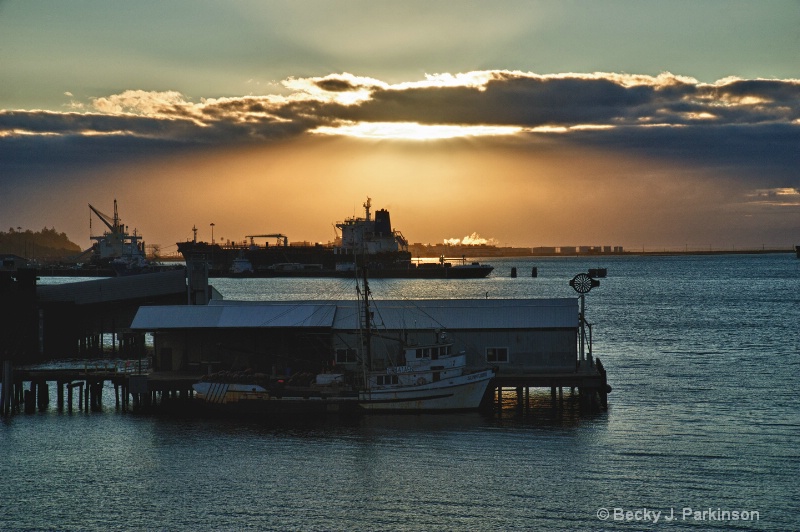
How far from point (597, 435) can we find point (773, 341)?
4656cm

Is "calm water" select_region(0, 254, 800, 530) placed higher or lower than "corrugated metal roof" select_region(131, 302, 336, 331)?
lower

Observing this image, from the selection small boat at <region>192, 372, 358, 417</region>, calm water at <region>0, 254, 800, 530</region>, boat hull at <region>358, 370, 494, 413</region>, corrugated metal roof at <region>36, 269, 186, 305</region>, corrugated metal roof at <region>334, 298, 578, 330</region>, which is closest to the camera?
calm water at <region>0, 254, 800, 530</region>

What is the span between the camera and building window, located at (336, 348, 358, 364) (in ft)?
163

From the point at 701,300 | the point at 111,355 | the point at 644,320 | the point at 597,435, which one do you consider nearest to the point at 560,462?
the point at 597,435

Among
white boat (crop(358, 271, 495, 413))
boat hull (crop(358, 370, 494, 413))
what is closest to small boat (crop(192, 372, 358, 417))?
boat hull (crop(358, 370, 494, 413))

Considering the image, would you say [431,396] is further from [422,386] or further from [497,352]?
[497,352]

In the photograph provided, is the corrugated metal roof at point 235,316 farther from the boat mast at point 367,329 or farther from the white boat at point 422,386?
the white boat at point 422,386

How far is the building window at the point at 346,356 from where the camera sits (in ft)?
163

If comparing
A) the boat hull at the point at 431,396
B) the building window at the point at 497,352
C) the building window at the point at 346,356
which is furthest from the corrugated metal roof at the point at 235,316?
the building window at the point at 497,352

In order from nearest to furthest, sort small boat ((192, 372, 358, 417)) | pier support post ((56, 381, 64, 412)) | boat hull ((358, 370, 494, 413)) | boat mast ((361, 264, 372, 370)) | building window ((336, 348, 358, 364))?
boat hull ((358, 370, 494, 413)), small boat ((192, 372, 358, 417)), boat mast ((361, 264, 372, 370)), building window ((336, 348, 358, 364)), pier support post ((56, 381, 64, 412))

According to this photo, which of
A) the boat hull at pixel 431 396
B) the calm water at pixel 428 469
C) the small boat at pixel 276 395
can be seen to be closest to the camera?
the calm water at pixel 428 469

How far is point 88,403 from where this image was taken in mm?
51031

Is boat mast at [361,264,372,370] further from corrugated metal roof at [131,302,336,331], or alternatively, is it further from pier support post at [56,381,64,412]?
pier support post at [56,381,64,412]

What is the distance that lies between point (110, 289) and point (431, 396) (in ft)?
90.5
